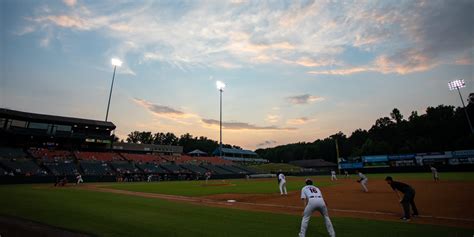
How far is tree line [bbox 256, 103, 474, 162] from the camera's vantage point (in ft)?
266

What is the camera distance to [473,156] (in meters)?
52.2

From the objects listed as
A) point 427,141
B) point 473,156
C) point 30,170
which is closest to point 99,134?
point 30,170

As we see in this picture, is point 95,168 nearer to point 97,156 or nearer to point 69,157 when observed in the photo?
point 69,157

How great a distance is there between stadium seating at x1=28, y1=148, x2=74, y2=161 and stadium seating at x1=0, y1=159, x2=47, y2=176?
3464mm

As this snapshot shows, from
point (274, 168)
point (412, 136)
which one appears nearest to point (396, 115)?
point (412, 136)

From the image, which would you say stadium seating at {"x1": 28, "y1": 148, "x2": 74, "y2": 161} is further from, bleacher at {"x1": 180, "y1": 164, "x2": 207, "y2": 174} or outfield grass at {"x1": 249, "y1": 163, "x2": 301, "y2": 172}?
outfield grass at {"x1": 249, "y1": 163, "x2": 301, "y2": 172}

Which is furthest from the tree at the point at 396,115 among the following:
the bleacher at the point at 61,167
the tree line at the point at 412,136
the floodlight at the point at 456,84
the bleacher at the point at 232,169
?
the bleacher at the point at 61,167

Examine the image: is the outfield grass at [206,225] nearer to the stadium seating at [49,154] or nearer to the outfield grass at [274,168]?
the stadium seating at [49,154]

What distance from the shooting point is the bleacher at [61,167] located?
147 feet

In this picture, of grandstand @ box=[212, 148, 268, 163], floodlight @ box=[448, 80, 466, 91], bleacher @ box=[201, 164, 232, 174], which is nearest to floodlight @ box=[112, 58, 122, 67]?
bleacher @ box=[201, 164, 232, 174]

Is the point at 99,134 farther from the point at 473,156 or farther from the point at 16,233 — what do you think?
the point at 473,156

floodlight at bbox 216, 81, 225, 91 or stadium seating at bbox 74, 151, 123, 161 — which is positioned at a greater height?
floodlight at bbox 216, 81, 225, 91

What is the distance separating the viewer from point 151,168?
5912 centimetres

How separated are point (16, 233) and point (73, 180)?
39090 mm
